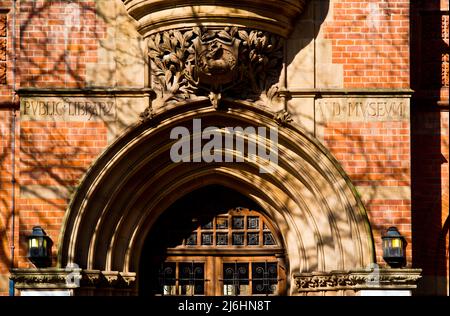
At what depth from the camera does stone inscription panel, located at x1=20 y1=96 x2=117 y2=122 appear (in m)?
25.8

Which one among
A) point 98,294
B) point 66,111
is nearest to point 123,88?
point 66,111

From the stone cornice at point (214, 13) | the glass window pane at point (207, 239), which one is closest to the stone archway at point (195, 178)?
the glass window pane at point (207, 239)

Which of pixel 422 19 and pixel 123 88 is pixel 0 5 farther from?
pixel 422 19

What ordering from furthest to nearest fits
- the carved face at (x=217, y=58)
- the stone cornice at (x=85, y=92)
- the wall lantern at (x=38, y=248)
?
the stone cornice at (x=85, y=92) → the carved face at (x=217, y=58) → the wall lantern at (x=38, y=248)

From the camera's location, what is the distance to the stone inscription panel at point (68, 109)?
25.8 metres

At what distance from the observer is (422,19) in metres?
Result: 26.8

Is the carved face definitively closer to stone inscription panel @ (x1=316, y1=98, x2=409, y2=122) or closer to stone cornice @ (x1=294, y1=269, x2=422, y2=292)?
stone inscription panel @ (x1=316, y1=98, x2=409, y2=122)

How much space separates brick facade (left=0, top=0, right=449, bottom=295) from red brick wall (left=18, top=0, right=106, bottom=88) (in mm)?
13

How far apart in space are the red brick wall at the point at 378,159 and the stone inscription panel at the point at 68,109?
2858mm

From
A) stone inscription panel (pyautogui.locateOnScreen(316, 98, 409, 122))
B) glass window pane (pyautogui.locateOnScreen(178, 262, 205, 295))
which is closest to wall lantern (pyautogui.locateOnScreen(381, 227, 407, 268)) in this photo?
stone inscription panel (pyautogui.locateOnScreen(316, 98, 409, 122))

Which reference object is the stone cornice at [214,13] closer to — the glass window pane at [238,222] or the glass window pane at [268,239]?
the glass window pane at [238,222]

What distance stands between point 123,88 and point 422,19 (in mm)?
4155
